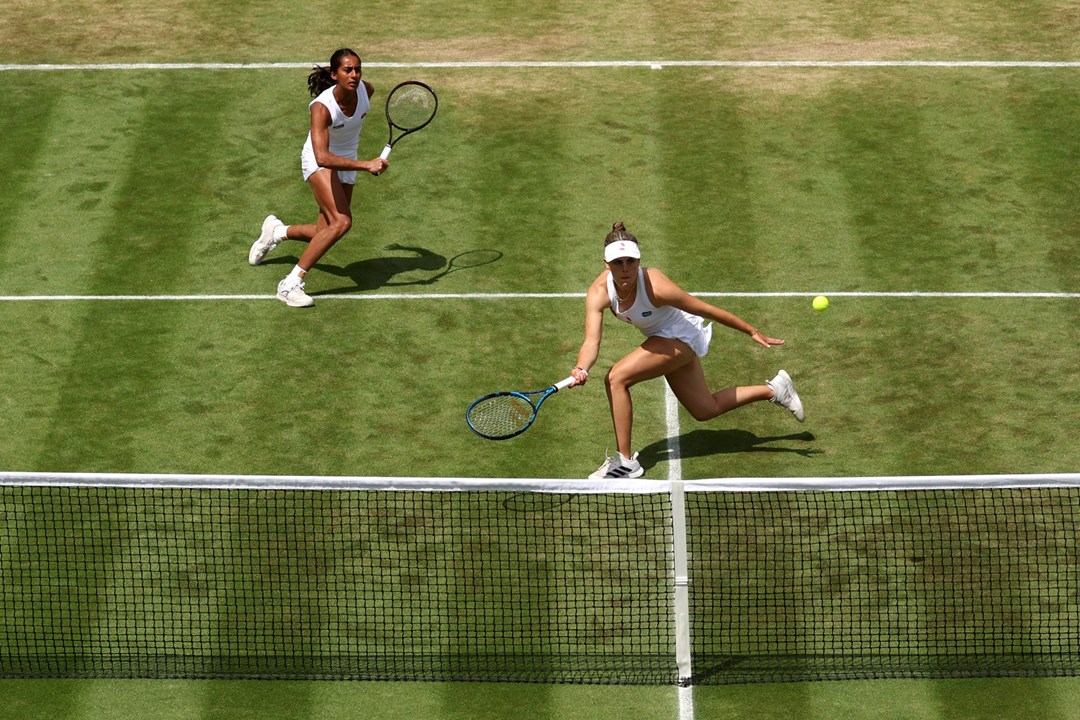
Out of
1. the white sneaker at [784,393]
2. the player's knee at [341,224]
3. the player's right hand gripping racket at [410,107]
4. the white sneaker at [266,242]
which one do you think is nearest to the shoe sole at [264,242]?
the white sneaker at [266,242]

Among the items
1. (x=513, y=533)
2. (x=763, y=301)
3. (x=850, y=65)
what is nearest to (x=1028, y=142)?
(x=850, y=65)

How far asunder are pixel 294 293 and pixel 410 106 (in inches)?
92.6

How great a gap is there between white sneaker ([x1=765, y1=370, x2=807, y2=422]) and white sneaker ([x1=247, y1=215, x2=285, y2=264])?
536 cm

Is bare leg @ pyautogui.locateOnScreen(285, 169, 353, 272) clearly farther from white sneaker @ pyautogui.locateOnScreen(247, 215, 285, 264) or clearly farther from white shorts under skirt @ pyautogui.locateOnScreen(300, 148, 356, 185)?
white sneaker @ pyautogui.locateOnScreen(247, 215, 285, 264)

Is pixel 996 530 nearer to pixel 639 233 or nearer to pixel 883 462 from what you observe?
pixel 883 462

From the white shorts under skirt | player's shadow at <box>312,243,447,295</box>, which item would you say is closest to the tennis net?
player's shadow at <box>312,243,447,295</box>

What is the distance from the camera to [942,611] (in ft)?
36.9

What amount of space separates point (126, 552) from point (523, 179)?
705 cm

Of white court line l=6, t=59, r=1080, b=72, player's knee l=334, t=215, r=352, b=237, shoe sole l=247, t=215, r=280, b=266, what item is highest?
white court line l=6, t=59, r=1080, b=72

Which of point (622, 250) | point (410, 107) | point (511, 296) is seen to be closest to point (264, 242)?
point (410, 107)

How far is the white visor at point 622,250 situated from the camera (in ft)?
38.1

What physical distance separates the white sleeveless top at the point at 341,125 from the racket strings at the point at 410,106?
1.01 m

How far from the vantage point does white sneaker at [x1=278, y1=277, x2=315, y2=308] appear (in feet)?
50.3

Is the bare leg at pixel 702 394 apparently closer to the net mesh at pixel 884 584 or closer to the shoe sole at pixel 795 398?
the shoe sole at pixel 795 398
